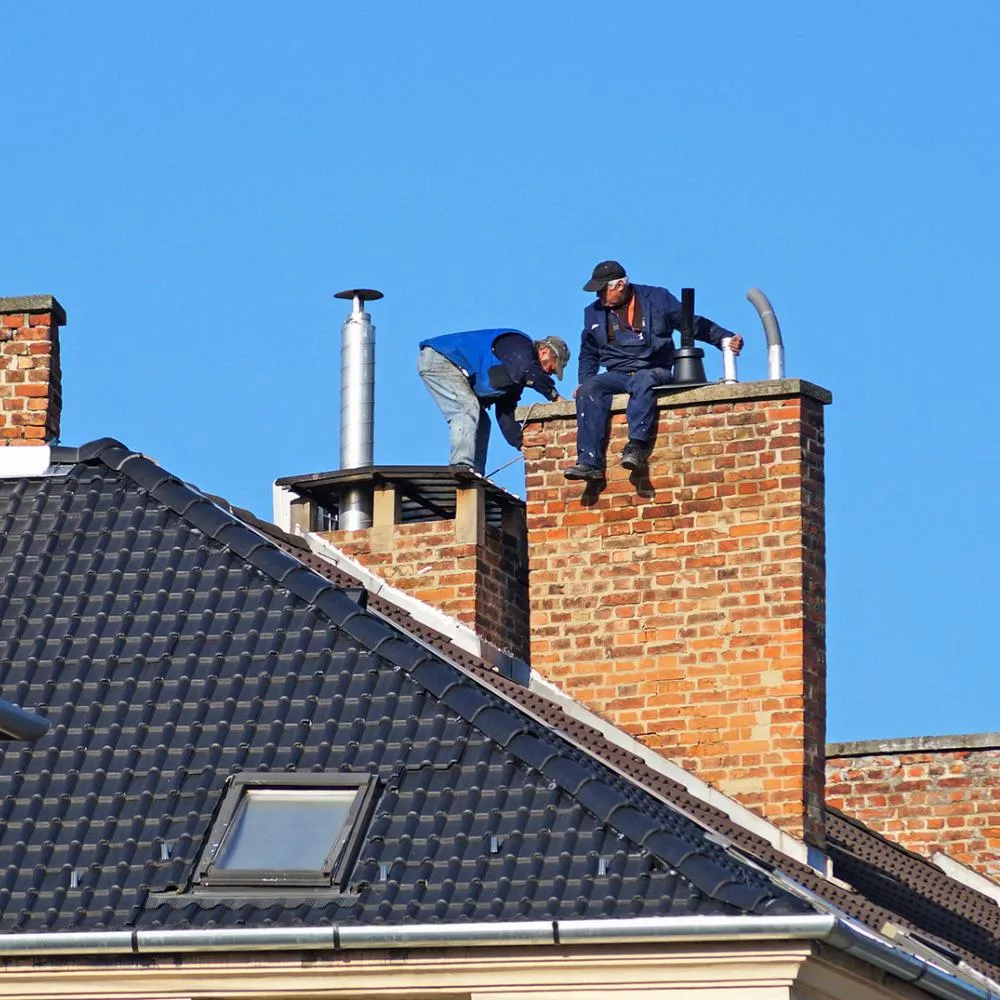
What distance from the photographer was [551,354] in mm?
22734

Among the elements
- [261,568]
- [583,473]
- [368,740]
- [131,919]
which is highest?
[583,473]

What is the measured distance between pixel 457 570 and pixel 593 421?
1.57 m

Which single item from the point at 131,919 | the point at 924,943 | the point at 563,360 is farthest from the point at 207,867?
the point at 563,360

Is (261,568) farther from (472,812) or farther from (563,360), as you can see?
(563,360)

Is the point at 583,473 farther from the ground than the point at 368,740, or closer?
farther from the ground

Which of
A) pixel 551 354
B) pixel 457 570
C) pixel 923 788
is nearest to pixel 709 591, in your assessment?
pixel 457 570

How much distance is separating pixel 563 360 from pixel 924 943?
6787 mm

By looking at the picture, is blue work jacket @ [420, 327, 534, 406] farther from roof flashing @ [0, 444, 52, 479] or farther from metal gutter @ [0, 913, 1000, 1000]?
metal gutter @ [0, 913, 1000, 1000]

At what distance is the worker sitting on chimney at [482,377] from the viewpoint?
74.4 ft

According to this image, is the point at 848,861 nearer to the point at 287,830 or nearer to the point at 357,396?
the point at 357,396

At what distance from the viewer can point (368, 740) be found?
49.4 ft

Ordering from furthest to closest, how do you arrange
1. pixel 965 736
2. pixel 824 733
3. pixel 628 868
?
1. pixel 965 736
2. pixel 824 733
3. pixel 628 868

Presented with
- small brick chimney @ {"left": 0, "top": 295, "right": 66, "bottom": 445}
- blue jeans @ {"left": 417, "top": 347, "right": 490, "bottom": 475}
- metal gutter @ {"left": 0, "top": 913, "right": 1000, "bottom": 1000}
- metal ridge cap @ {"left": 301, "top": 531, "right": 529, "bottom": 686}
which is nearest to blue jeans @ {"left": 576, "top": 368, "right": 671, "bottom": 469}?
metal ridge cap @ {"left": 301, "top": 531, "right": 529, "bottom": 686}

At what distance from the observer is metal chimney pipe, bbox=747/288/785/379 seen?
68.0ft
